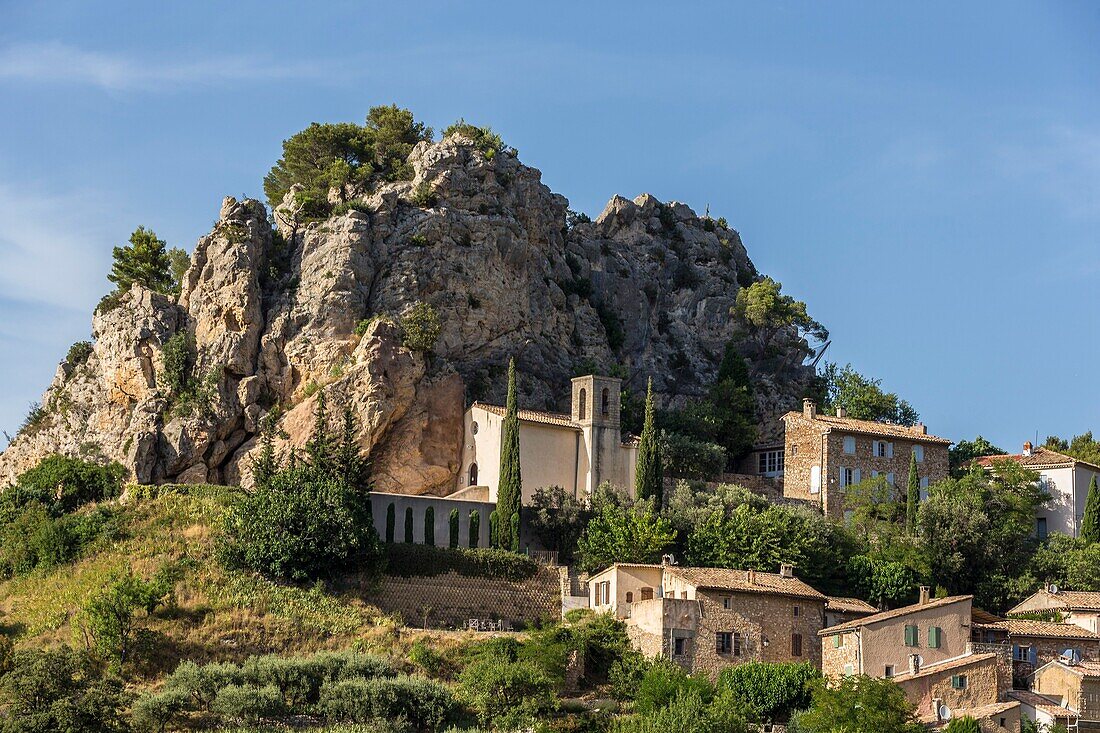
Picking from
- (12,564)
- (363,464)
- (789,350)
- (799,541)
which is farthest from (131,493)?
(789,350)

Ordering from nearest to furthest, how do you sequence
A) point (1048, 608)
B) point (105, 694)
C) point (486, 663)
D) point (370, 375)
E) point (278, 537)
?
point (105, 694) → point (486, 663) → point (278, 537) → point (1048, 608) → point (370, 375)

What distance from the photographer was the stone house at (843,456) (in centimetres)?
7744

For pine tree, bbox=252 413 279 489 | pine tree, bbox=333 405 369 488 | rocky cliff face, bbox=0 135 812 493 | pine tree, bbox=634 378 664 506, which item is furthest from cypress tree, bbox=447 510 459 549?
pine tree, bbox=634 378 664 506

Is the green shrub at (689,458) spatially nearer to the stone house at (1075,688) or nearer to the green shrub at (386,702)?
the stone house at (1075,688)

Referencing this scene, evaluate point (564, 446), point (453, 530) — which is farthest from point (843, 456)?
point (453, 530)

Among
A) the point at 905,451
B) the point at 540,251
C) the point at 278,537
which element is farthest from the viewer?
the point at 540,251

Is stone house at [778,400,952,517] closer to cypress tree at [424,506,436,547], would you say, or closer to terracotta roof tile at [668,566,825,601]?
terracotta roof tile at [668,566,825,601]

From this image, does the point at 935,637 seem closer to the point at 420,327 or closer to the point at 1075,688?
the point at 1075,688

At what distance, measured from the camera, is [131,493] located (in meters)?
65.6

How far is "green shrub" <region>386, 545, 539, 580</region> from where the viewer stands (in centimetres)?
6362

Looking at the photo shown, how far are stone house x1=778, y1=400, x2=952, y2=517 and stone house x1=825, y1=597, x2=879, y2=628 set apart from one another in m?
12.9

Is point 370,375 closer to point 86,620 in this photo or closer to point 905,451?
point 86,620

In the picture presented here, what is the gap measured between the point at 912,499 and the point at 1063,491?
982 cm

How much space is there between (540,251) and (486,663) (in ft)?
112
